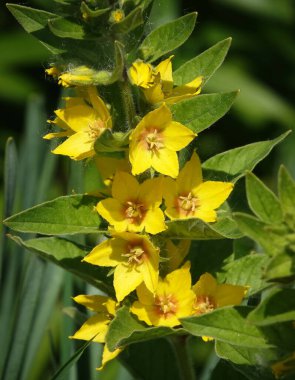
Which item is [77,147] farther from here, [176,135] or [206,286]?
[206,286]

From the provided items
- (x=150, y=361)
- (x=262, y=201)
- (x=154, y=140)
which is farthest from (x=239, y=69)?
(x=262, y=201)

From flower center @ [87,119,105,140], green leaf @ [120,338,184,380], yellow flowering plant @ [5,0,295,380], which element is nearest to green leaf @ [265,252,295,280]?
yellow flowering plant @ [5,0,295,380]

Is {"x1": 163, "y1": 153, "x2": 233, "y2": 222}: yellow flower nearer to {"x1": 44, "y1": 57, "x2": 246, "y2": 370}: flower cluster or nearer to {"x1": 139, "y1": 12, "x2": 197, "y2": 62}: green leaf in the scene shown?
{"x1": 44, "y1": 57, "x2": 246, "y2": 370}: flower cluster

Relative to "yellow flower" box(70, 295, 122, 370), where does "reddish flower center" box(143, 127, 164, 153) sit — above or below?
above

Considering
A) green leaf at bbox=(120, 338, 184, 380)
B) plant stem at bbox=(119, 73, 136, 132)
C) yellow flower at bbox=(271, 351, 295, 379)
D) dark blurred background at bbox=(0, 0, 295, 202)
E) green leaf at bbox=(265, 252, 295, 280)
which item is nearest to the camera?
green leaf at bbox=(265, 252, 295, 280)

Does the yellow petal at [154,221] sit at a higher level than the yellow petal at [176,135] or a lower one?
lower

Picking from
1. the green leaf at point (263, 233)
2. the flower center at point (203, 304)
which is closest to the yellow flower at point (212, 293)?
the flower center at point (203, 304)

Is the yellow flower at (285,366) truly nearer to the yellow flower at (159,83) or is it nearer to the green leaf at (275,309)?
the green leaf at (275,309)

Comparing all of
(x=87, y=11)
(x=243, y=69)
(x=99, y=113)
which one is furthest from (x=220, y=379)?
(x=243, y=69)
